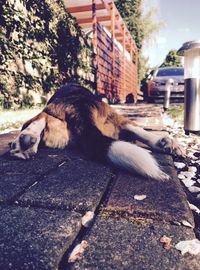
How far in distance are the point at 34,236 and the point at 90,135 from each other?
1.23 m

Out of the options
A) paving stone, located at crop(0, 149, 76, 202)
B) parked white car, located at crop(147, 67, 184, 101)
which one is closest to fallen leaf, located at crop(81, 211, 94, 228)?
paving stone, located at crop(0, 149, 76, 202)

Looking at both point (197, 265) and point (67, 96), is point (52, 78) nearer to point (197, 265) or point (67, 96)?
point (67, 96)

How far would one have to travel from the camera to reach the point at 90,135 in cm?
211

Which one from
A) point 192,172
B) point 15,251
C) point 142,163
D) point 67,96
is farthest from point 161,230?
point 67,96

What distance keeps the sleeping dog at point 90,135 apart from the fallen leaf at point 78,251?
2.32 feet

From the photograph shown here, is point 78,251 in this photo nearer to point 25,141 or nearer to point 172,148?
point 25,141

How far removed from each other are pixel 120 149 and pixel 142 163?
220 mm

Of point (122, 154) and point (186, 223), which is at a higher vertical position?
point (122, 154)

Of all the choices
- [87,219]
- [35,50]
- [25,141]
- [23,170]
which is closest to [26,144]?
[25,141]

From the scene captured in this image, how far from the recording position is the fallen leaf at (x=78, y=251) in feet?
2.71

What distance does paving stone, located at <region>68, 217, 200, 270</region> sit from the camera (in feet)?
2.62

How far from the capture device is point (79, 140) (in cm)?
224

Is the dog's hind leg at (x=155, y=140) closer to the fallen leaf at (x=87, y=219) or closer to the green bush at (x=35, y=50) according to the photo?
the fallen leaf at (x=87, y=219)

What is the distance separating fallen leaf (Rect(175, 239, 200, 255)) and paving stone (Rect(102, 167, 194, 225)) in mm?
150
